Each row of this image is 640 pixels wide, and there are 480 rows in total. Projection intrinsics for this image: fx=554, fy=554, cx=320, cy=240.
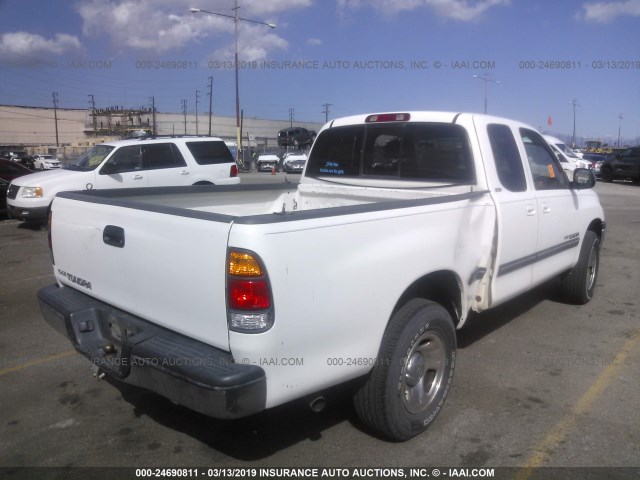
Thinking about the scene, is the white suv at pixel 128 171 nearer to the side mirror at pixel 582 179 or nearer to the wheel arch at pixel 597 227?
the wheel arch at pixel 597 227

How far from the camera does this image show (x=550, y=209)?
188 inches

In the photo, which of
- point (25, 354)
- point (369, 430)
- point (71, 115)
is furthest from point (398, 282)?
point (71, 115)

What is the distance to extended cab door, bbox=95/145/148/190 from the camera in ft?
37.3

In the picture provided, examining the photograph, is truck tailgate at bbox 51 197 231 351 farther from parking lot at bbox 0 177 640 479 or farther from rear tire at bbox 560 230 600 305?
rear tire at bbox 560 230 600 305

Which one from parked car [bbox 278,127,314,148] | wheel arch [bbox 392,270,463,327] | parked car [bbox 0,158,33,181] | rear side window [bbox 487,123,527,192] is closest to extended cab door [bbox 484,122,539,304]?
rear side window [bbox 487,123,527,192]

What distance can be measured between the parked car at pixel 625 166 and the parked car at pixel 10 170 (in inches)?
952

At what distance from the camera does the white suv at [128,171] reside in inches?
432

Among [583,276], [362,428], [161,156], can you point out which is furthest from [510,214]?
[161,156]

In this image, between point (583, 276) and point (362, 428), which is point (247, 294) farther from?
point (583, 276)

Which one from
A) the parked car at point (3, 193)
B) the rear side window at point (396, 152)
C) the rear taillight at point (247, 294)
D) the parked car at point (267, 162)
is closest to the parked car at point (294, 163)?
the parked car at point (267, 162)

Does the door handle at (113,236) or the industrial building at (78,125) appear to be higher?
the industrial building at (78,125)

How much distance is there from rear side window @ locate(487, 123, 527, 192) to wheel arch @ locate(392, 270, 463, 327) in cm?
106

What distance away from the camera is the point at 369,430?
3330mm

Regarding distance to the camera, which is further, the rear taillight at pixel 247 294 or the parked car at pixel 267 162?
the parked car at pixel 267 162
